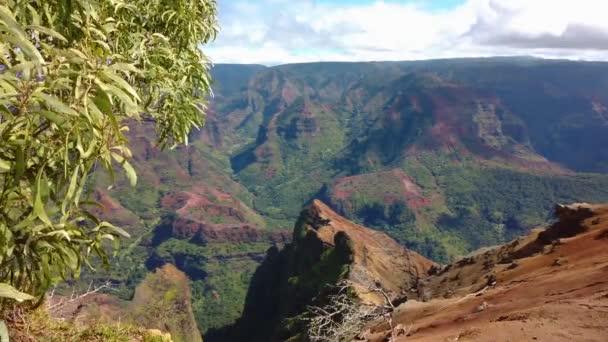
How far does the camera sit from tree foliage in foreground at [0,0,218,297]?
9.89 feet

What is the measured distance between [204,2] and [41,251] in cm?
459

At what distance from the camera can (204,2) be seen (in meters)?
7.27

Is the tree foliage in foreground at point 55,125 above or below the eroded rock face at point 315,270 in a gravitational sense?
above

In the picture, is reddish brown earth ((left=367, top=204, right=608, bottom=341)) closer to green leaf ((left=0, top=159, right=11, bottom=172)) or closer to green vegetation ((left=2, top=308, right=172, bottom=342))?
green vegetation ((left=2, top=308, right=172, bottom=342))

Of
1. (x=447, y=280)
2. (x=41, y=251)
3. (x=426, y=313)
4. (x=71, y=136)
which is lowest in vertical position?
(x=447, y=280)

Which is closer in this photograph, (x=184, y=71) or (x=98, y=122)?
(x=98, y=122)

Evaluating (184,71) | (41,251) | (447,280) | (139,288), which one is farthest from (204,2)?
(139,288)

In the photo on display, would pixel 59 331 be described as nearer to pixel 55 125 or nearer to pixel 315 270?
pixel 55 125

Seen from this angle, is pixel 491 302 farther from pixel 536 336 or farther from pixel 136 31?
pixel 136 31

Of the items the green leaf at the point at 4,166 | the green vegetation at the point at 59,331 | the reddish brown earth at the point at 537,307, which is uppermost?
the green leaf at the point at 4,166

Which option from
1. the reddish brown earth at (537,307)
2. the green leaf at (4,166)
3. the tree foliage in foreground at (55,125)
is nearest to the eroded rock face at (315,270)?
the reddish brown earth at (537,307)

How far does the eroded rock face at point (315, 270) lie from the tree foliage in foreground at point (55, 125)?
147 feet

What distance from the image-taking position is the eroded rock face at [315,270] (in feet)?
223

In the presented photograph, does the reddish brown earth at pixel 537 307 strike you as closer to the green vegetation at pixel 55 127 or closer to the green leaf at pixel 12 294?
the green vegetation at pixel 55 127
